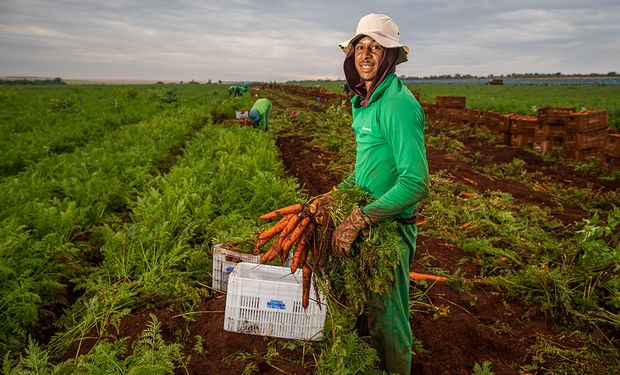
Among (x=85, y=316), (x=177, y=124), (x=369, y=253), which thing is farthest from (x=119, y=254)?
(x=177, y=124)

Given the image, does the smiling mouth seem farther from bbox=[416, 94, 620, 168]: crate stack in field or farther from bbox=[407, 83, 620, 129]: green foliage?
bbox=[407, 83, 620, 129]: green foliage

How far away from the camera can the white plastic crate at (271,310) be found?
276cm

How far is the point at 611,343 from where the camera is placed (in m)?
3.51

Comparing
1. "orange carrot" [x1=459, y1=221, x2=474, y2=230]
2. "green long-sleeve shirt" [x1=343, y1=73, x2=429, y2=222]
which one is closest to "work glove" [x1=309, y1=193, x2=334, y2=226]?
"green long-sleeve shirt" [x1=343, y1=73, x2=429, y2=222]

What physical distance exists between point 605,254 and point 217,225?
418 cm

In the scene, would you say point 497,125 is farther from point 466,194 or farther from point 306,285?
point 306,285

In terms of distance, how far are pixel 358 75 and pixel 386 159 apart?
0.63m

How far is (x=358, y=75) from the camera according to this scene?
2.48 m

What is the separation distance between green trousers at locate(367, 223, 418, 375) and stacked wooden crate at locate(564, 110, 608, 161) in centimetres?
1078

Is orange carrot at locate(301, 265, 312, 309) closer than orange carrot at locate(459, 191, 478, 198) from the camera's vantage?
Yes

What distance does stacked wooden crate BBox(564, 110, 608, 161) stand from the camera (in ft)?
35.0

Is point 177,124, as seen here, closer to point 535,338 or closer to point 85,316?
point 85,316

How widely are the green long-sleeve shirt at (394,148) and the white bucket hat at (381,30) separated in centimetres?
18

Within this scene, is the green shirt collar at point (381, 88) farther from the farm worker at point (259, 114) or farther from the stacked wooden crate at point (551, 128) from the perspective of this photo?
the stacked wooden crate at point (551, 128)
